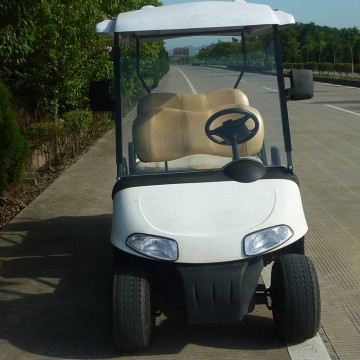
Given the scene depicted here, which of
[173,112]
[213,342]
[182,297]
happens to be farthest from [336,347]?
[173,112]

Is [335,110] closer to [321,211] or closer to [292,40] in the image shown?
[321,211]

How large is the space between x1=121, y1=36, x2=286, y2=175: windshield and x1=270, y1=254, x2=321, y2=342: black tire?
928 millimetres

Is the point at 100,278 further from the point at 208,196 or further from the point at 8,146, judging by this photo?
the point at 8,146

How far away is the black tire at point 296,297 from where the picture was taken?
13.8 ft

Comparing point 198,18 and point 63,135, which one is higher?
point 198,18

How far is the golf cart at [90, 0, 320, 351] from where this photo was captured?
4.15 metres

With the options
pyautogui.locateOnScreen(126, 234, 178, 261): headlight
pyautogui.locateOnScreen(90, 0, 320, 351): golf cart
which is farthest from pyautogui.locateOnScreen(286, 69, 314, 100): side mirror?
pyautogui.locateOnScreen(126, 234, 178, 261): headlight

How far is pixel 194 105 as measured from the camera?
533 centimetres

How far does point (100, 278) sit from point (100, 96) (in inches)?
63.4

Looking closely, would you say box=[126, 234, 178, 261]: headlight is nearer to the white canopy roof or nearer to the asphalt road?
the asphalt road

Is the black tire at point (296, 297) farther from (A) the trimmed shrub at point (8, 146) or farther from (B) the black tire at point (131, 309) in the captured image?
(A) the trimmed shrub at point (8, 146)

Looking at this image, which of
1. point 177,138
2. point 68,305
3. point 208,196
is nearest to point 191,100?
point 177,138

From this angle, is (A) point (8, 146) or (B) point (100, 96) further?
(A) point (8, 146)

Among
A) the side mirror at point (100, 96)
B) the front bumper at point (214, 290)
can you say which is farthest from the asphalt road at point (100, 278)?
the side mirror at point (100, 96)
